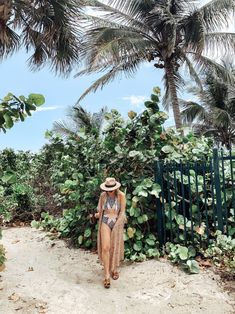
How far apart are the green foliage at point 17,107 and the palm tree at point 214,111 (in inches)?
962

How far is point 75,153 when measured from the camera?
7484 mm

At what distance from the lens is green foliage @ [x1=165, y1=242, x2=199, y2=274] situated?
5336mm

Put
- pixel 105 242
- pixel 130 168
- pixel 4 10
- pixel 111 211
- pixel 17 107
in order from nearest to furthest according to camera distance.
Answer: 1. pixel 17 107
2. pixel 105 242
3. pixel 111 211
4. pixel 130 168
5. pixel 4 10

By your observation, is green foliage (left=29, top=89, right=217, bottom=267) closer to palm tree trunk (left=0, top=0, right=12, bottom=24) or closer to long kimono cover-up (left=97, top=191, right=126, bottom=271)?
long kimono cover-up (left=97, top=191, right=126, bottom=271)

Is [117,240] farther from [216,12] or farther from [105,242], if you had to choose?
[216,12]

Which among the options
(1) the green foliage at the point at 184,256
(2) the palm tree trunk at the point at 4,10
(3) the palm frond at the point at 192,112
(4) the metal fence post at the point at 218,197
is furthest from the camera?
(3) the palm frond at the point at 192,112

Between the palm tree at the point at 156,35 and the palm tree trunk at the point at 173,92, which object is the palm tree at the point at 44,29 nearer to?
the palm tree at the point at 156,35

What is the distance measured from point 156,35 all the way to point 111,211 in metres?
13.1

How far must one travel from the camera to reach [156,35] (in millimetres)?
16859

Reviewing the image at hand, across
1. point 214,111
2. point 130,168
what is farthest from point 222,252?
point 214,111

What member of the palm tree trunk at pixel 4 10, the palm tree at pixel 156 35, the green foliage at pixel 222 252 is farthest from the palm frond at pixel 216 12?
the green foliage at pixel 222 252

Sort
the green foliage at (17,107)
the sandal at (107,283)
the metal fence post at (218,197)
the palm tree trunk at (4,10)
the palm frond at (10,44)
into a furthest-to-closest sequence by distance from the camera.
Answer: the palm frond at (10,44) → the palm tree trunk at (4,10) → the metal fence post at (218,197) → the sandal at (107,283) → the green foliage at (17,107)

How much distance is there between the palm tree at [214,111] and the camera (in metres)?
26.9

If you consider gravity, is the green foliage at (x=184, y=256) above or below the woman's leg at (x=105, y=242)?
below
